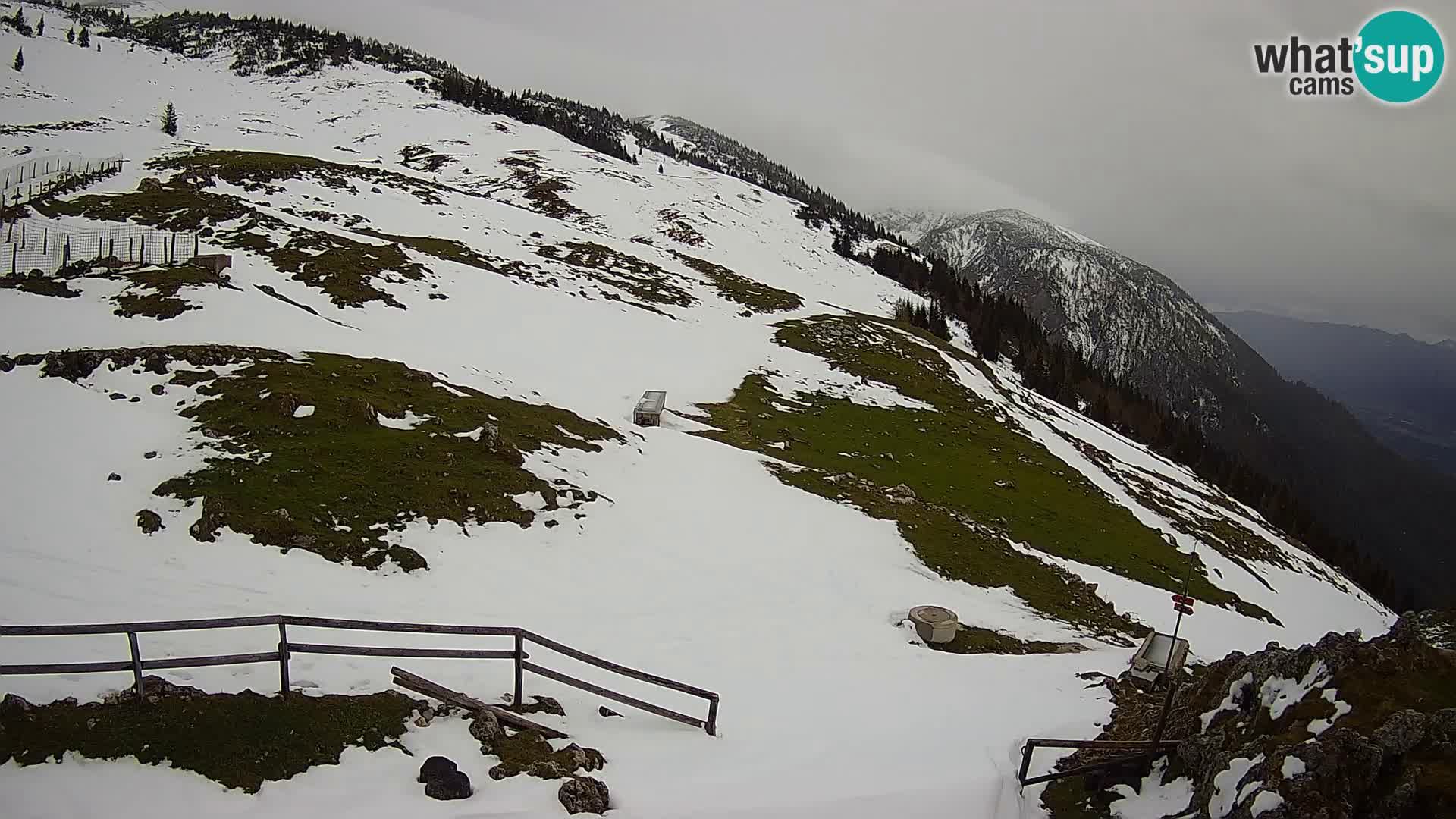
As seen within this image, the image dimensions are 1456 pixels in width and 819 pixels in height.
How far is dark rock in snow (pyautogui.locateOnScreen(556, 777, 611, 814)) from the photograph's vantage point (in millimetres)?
9859

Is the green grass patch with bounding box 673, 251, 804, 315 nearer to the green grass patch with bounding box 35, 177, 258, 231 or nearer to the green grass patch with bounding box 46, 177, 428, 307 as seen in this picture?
the green grass patch with bounding box 46, 177, 428, 307

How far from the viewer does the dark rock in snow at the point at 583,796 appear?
388 inches

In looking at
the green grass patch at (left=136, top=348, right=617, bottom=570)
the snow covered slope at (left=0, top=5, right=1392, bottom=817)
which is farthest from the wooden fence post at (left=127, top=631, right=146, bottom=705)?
the green grass patch at (left=136, top=348, right=617, bottom=570)

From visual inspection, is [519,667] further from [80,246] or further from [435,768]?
[80,246]

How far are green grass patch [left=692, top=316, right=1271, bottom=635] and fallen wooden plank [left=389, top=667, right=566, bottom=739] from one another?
63.5ft

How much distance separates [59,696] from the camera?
977 cm

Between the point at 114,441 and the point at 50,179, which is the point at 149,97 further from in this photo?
the point at 114,441

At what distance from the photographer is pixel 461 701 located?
11445mm

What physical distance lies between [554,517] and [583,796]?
12.8m

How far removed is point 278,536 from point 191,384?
9503 mm

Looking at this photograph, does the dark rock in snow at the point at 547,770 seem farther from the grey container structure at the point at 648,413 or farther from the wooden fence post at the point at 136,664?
the grey container structure at the point at 648,413

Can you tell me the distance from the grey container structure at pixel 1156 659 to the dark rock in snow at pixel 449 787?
669 inches

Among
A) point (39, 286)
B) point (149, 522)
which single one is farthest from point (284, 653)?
point (39, 286)

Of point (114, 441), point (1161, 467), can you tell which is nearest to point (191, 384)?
point (114, 441)
